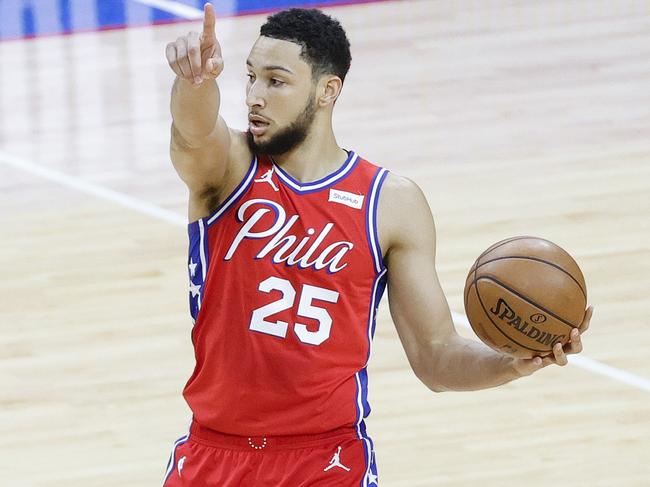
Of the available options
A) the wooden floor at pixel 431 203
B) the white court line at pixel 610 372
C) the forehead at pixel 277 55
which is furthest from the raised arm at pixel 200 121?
the white court line at pixel 610 372

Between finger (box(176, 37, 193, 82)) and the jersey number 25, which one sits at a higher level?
finger (box(176, 37, 193, 82))

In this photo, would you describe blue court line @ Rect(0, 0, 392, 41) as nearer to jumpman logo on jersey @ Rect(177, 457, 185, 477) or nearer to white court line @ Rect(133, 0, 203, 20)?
white court line @ Rect(133, 0, 203, 20)

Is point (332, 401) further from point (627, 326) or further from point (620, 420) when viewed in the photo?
point (627, 326)

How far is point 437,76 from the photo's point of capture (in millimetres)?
11227

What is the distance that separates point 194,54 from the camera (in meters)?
3.68

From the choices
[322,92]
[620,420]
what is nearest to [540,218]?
[620,420]

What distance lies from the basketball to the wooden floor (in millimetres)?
2038

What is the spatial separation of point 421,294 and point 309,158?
509 millimetres

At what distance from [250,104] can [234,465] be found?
3.34 feet

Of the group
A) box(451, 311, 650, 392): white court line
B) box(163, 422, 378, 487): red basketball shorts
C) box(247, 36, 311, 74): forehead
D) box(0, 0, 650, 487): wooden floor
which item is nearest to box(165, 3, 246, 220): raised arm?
box(247, 36, 311, 74): forehead

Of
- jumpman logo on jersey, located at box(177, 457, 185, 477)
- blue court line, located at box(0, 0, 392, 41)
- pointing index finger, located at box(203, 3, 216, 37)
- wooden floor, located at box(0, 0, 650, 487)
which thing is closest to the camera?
pointing index finger, located at box(203, 3, 216, 37)

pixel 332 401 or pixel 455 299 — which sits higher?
pixel 332 401

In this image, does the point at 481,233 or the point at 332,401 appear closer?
the point at 332,401

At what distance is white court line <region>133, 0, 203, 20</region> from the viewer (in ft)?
42.4
